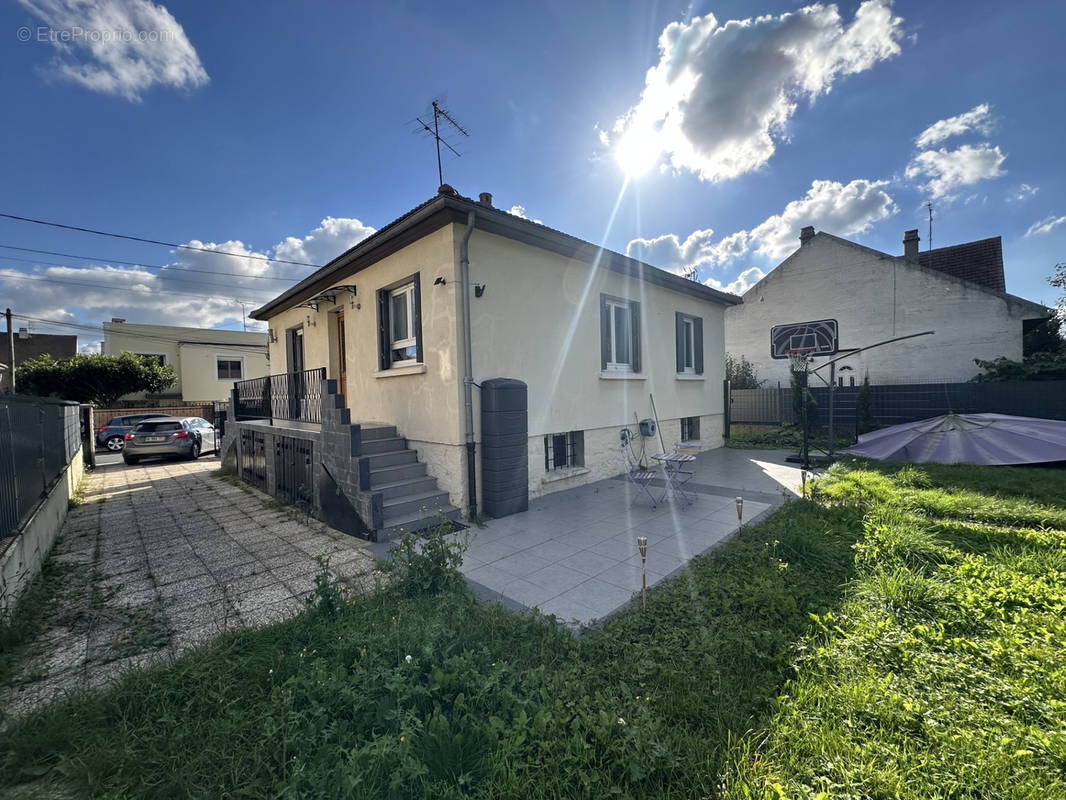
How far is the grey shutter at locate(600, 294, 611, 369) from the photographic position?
7.86m

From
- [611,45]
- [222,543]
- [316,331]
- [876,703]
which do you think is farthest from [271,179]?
[876,703]

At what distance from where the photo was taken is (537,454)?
6.77 m

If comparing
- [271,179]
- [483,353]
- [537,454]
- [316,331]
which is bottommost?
[537,454]

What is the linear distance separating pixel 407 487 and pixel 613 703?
4.22m

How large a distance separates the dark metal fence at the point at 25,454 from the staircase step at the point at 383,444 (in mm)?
3286

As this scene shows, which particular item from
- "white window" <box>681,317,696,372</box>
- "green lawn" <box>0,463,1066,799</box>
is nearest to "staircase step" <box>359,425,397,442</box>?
"green lawn" <box>0,463,1066,799</box>

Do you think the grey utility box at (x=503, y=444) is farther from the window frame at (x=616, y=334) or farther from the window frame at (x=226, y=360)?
the window frame at (x=226, y=360)

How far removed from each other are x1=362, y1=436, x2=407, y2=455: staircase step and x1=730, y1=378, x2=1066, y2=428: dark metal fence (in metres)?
12.7

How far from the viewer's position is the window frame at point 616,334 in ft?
26.1

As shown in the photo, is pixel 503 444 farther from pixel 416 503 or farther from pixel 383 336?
pixel 383 336

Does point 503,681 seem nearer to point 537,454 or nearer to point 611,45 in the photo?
point 537,454

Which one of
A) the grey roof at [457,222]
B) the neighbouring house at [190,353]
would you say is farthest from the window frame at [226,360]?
the grey roof at [457,222]

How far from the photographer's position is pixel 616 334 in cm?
832

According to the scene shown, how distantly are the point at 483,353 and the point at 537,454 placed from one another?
194 centimetres
